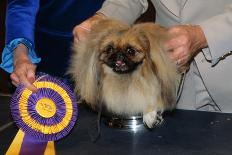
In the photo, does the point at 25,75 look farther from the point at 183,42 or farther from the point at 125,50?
the point at 183,42

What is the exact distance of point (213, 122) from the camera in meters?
1.31


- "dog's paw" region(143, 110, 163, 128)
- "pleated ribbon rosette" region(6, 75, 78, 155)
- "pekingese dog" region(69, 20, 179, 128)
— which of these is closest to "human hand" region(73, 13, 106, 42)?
"pekingese dog" region(69, 20, 179, 128)

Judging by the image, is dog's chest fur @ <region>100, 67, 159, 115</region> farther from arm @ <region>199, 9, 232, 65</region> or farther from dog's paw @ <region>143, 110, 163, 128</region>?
arm @ <region>199, 9, 232, 65</region>

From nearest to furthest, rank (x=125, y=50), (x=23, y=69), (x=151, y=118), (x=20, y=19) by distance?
(x=125, y=50) < (x=151, y=118) < (x=23, y=69) < (x=20, y=19)

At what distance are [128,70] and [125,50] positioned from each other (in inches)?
2.3

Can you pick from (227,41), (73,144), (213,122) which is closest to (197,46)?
(227,41)

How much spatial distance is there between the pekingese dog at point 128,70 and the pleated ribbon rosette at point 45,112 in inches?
2.6

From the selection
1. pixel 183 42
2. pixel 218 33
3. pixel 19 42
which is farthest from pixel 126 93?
pixel 19 42

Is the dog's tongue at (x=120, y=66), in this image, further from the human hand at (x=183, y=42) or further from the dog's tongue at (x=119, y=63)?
the human hand at (x=183, y=42)

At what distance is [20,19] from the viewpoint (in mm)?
1434

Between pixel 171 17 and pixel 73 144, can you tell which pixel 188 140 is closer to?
pixel 73 144

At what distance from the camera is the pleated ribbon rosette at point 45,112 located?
1208 mm

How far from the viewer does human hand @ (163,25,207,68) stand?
115cm

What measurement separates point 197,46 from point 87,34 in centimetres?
31
